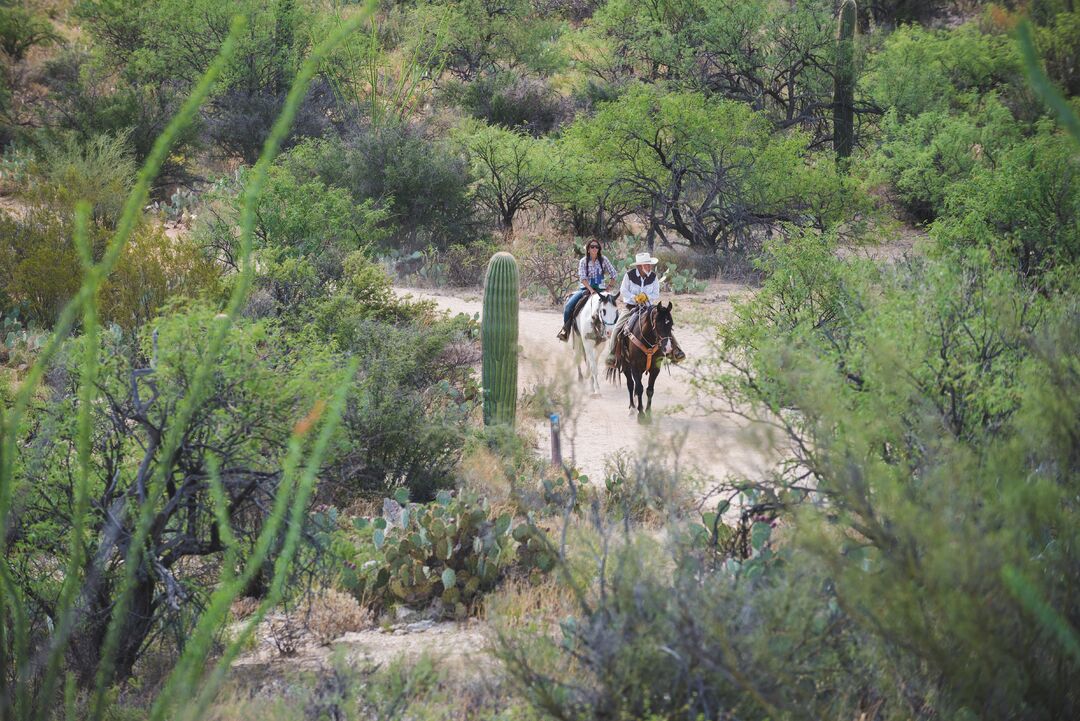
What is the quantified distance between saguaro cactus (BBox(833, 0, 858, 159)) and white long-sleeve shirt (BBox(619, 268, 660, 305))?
492 inches

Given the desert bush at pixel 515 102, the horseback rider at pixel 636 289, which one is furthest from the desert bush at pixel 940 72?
the horseback rider at pixel 636 289

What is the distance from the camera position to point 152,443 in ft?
17.0

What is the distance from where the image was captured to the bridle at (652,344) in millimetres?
11133

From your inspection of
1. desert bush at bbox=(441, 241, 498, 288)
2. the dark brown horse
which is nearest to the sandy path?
the dark brown horse

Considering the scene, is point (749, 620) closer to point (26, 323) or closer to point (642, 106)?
point (26, 323)

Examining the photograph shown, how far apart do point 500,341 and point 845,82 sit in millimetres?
15953

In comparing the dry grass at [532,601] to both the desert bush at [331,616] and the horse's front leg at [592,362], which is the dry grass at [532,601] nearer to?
the desert bush at [331,616]

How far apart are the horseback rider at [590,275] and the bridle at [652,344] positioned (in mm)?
1602

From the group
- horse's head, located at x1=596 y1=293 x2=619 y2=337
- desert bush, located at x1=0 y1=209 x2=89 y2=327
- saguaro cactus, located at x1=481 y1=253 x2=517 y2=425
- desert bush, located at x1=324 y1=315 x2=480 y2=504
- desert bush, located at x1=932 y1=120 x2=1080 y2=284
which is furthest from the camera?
desert bush, located at x1=0 y1=209 x2=89 y2=327

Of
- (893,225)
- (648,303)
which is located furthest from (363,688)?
(893,225)

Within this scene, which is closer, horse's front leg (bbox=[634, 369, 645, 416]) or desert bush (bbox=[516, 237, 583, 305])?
horse's front leg (bbox=[634, 369, 645, 416])

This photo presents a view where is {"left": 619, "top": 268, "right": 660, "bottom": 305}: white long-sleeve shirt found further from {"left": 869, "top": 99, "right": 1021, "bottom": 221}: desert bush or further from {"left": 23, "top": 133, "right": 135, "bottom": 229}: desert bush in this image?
{"left": 869, "top": 99, "right": 1021, "bottom": 221}: desert bush

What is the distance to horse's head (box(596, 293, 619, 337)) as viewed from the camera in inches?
485

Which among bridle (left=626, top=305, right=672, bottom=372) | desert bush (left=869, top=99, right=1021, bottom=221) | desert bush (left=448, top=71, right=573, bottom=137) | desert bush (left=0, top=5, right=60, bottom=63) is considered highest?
desert bush (left=0, top=5, right=60, bottom=63)
